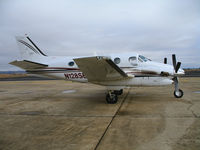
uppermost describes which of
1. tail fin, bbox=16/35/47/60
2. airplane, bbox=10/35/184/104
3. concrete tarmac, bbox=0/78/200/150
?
tail fin, bbox=16/35/47/60

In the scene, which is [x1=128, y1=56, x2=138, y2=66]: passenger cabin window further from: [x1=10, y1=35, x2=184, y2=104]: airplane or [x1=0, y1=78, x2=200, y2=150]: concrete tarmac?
[x1=0, y1=78, x2=200, y2=150]: concrete tarmac

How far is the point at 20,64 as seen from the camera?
9.90 metres

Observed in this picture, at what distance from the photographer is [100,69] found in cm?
783

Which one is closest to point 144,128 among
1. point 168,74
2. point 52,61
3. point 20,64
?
point 168,74

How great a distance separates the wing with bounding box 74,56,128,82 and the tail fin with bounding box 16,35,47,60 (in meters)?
4.86

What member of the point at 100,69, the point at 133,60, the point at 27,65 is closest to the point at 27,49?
the point at 27,65

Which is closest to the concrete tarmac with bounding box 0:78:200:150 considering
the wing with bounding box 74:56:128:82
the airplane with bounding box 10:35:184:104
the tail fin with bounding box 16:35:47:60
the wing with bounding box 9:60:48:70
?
the wing with bounding box 74:56:128:82

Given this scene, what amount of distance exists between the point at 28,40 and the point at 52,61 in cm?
250

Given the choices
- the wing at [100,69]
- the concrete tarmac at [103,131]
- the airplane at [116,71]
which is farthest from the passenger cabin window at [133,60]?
the concrete tarmac at [103,131]

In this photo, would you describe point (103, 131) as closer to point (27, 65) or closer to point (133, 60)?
point (133, 60)

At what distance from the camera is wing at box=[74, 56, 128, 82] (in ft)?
23.2

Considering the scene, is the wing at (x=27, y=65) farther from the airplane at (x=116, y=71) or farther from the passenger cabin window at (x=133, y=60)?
the passenger cabin window at (x=133, y=60)

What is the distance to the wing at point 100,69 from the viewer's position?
7069mm

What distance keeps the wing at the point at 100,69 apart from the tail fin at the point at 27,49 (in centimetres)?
486
